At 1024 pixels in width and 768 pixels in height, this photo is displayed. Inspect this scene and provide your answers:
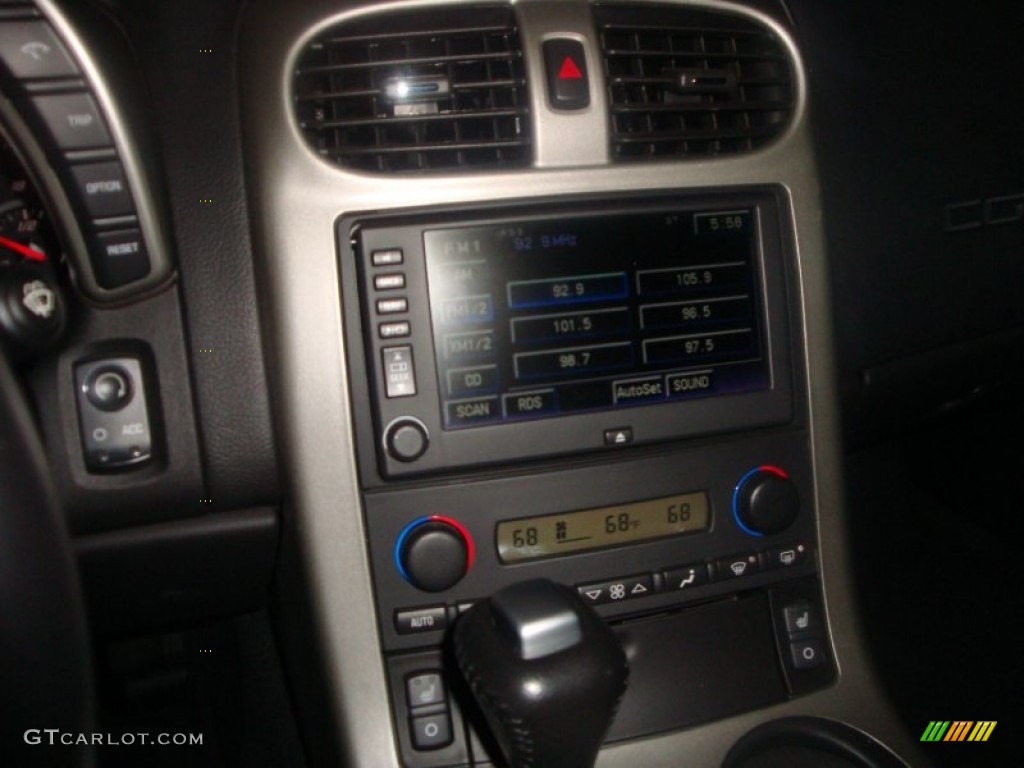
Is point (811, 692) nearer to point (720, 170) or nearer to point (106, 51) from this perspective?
point (720, 170)

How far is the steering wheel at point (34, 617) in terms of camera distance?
0.67 m

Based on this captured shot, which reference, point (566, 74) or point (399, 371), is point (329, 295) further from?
point (566, 74)

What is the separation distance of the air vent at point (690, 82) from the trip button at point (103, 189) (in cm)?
49

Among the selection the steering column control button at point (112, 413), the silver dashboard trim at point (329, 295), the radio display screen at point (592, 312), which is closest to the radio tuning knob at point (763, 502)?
the radio display screen at point (592, 312)

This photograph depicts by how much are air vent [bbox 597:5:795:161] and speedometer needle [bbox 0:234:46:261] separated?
58 cm

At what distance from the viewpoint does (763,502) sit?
1132 millimetres

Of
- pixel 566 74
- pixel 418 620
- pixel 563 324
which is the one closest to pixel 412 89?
pixel 566 74

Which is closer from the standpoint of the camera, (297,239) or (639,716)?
(297,239)

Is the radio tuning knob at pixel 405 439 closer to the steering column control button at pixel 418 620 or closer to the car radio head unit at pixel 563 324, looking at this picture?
the car radio head unit at pixel 563 324

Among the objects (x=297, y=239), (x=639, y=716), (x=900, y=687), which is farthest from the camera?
(x=900, y=687)

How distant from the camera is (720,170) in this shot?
3.63 ft

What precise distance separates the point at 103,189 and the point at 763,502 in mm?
757

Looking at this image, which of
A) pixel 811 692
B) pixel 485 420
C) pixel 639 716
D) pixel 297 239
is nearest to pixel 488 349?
pixel 485 420

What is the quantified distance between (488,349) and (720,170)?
0.32 meters
